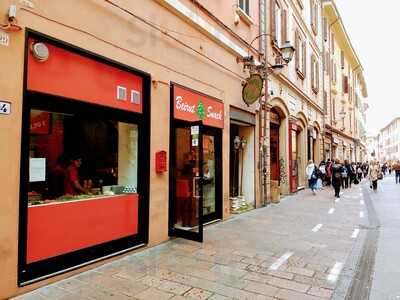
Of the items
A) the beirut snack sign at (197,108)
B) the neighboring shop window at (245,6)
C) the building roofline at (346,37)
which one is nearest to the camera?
the beirut snack sign at (197,108)

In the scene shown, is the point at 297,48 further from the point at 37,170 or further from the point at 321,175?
the point at 37,170

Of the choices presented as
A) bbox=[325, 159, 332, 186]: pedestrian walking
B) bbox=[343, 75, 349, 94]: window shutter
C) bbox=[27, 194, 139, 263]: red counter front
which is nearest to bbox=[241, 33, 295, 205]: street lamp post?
bbox=[27, 194, 139, 263]: red counter front

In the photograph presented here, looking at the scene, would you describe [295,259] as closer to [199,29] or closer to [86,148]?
[86,148]

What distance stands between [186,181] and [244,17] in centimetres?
580

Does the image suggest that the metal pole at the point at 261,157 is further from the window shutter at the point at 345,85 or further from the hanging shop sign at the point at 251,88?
the window shutter at the point at 345,85

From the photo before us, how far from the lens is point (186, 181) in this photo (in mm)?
7230

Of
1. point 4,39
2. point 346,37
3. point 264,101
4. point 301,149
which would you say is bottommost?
point 301,149

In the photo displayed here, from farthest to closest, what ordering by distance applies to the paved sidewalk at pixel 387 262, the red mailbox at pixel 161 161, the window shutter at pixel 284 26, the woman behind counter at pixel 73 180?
the window shutter at pixel 284 26, the red mailbox at pixel 161 161, the woman behind counter at pixel 73 180, the paved sidewalk at pixel 387 262

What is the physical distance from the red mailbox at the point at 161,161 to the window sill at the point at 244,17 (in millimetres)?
5582

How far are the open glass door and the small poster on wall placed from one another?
2.74 m

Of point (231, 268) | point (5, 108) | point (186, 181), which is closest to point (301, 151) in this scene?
point (186, 181)

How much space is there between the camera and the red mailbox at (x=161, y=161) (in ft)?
20.9

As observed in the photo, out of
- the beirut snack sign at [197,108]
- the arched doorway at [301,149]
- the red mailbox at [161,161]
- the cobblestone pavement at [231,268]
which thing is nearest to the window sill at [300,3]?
the arched doorway at [301,149]

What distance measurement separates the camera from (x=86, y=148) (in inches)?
241
